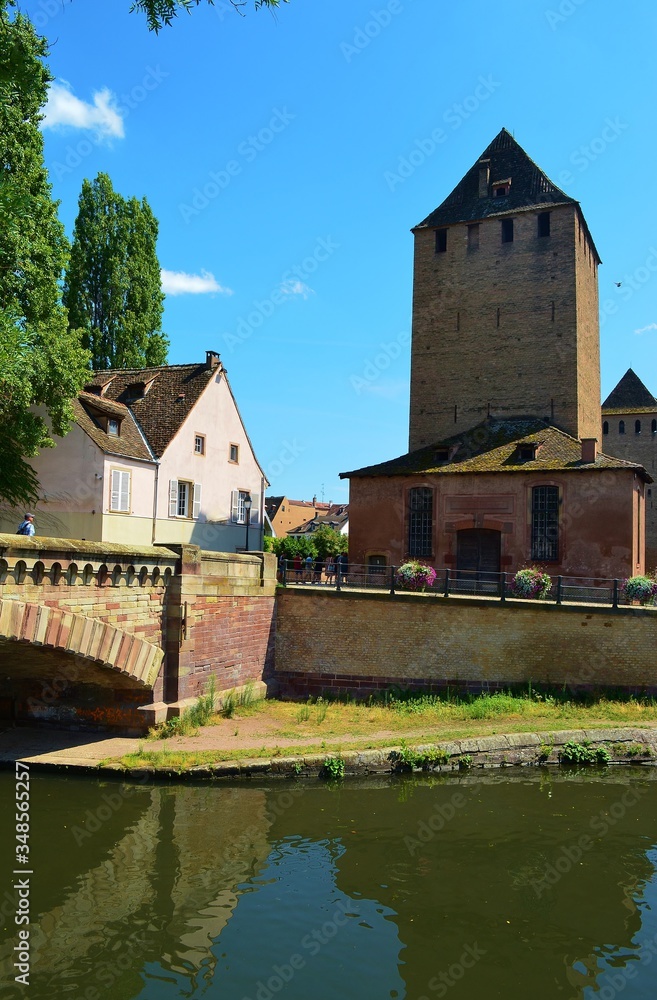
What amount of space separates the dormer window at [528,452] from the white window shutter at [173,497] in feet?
40.6

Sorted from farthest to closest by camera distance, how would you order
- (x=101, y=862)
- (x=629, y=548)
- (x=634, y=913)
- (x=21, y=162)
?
(x=629, y=548)
(x=21, y=162)
(x=101, y=862)
(x=634, y=913)

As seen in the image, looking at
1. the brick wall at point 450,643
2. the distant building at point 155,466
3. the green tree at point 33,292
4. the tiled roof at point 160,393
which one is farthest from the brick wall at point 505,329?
the green tree at point 33,292

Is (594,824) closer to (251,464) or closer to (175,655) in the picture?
(175,655)

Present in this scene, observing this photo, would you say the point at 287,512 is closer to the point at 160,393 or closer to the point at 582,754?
the point at 160,393

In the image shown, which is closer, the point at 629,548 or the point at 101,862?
the point at 101,862

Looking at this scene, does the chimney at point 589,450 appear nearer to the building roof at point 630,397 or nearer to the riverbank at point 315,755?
the riverbank at point 315,755

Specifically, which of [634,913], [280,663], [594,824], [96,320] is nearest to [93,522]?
[280,663]

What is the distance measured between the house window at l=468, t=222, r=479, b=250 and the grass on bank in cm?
1916

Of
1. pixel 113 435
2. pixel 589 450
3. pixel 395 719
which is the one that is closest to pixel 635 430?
pixel 589 450

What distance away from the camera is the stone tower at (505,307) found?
1142 inches

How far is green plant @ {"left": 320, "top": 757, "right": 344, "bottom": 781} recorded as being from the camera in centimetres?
1422

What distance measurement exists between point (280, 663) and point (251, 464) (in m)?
14.0

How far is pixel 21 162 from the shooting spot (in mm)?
18078

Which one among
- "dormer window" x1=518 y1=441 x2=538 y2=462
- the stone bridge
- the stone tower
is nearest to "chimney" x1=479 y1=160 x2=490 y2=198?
the stone tower
